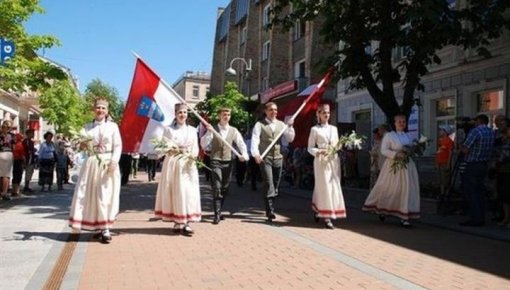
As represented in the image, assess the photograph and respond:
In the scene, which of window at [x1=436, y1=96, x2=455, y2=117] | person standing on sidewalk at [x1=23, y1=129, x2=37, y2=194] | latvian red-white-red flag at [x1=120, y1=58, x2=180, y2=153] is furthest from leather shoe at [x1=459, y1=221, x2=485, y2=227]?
person standing on sidewalk at [x1=23, y1=129, x2=37, y2=194]

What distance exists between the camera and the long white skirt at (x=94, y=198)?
821cm

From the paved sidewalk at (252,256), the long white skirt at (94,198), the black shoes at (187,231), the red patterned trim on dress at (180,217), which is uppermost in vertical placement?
the long white skirt at (94,198)

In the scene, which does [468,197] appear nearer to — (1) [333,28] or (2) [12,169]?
(1) [333,28]

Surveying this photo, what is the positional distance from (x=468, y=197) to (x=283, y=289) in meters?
6.20

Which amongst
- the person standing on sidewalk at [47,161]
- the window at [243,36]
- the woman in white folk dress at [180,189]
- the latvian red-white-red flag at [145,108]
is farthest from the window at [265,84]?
the woman in white folk dress at [180,189]

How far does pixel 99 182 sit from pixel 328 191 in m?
3.83

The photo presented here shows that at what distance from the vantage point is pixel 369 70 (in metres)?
15.1

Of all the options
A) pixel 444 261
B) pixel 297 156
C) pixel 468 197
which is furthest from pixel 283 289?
pixel 297 156

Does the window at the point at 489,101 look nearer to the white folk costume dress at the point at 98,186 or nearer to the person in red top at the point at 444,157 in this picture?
the person in red top at the point at 444,157

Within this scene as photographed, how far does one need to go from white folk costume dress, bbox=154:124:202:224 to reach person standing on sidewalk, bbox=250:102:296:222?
1.66m

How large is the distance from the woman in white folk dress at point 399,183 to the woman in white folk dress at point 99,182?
4841 mm

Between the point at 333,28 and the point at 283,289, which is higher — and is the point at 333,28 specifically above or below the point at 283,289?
above

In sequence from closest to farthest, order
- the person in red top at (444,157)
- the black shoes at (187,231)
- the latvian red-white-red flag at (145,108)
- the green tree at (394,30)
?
the black shoes at (187,231), the latvian red-white-red flag at (145,108), the green tree at (394,30), the person in red top at (444,157)

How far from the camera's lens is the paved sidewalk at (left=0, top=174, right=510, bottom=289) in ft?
19.7
